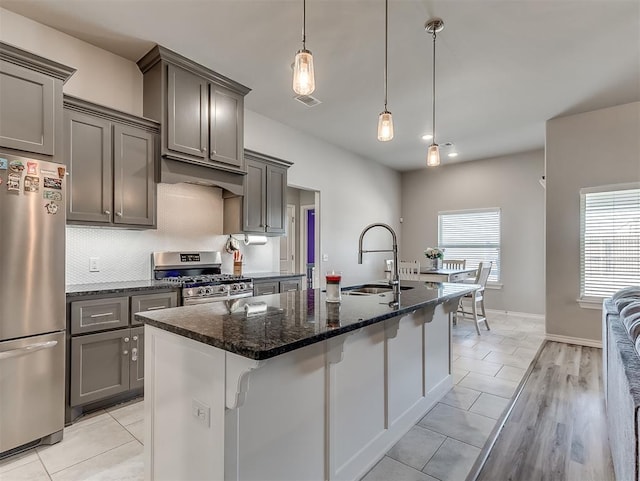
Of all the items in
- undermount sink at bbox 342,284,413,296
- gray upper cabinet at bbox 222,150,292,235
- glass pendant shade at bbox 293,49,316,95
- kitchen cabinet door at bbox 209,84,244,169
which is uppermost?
kitchen cabinet door at bbox 209,84,244,169

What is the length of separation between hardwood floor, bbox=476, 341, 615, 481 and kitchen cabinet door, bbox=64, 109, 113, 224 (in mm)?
3132

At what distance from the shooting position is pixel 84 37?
2.79 m

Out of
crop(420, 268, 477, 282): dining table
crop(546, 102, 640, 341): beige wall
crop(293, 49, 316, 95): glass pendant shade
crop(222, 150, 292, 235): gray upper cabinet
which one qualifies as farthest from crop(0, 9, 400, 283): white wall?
crop(546, 102, 640, 341): beige wall

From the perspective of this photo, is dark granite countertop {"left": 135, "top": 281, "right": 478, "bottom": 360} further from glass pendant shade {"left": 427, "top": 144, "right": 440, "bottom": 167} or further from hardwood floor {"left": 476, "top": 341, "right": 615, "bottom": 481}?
glass pendant shade {"left": 427, "top": 144, "right": 440, "bottom": 167}

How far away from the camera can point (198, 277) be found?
335 centimetres

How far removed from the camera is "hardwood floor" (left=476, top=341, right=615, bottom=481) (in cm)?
188

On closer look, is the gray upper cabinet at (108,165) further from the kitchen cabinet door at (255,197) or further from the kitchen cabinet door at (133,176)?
the kitchen cabinet door at (255,197)

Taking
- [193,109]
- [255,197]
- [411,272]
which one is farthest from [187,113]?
[411,272]

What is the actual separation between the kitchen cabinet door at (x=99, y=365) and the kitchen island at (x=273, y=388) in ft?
3.76

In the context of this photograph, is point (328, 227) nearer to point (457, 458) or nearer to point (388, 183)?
point (388, 183)

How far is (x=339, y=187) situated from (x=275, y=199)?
5.89 ft

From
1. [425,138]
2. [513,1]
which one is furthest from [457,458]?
[425,138]

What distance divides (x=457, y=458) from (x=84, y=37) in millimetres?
4160

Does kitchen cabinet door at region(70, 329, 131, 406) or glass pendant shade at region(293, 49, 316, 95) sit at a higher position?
glass pendant shade at region(293, 49, 316, 95)
